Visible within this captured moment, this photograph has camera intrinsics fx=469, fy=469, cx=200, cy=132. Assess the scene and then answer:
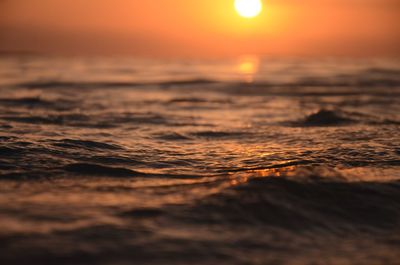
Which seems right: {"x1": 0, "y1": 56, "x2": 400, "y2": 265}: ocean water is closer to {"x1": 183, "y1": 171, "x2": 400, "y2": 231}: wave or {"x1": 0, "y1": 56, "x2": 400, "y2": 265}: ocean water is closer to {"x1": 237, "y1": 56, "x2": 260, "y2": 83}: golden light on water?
{"x1": 183, "y1": 171, "x2": 400, "y2": 231}: wave

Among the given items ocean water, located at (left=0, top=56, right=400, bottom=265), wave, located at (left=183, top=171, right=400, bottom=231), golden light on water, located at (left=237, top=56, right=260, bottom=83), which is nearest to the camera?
ocean water, located at (left=0, top=56, right=400, bottom=265)

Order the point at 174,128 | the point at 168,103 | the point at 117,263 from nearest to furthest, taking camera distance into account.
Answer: the point at 117,263, the point at 174,128, the point at 168,103

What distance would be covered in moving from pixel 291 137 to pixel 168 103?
331 inches

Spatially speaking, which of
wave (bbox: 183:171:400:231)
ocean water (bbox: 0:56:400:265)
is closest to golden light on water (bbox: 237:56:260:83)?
ocean water (bbox: 0:56:400:265)

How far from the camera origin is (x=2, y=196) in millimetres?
5535

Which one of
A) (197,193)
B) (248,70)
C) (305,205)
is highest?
(248,70)

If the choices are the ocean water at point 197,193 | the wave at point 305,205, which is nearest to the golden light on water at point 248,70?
the ocean water at point 197,193

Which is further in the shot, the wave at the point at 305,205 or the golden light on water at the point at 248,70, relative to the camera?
the golden light on water at the point at 248,70

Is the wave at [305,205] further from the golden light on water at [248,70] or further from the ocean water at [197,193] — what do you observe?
the golden light on water at [248,70]

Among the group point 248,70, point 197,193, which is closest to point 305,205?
point 197,193

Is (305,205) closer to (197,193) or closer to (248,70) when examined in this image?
(197,193)

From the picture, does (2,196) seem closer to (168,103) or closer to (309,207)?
(309,207)

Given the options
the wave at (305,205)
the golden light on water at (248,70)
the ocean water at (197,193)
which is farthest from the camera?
the golden light on water at (248,70)

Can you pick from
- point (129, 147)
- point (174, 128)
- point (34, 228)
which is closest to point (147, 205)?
point (34, 228)
